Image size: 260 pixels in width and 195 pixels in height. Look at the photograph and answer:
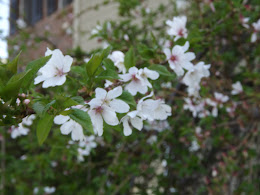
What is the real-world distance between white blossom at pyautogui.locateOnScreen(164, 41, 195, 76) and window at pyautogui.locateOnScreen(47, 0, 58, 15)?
6707 mm

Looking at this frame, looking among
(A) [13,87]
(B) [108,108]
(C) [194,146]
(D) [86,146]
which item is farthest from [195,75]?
(C) [194,146]

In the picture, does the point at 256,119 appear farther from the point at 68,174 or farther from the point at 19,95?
the point at 19,95

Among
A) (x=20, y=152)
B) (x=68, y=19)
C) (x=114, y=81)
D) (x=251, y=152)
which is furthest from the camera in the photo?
(x=68, y=19)

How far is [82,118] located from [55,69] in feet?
0.80

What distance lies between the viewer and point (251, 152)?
2357mm

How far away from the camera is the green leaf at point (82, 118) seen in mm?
712

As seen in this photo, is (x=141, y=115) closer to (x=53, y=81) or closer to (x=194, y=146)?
(x=53, y=81)

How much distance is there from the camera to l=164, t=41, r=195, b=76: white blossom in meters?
1.06

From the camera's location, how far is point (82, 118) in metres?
0.73

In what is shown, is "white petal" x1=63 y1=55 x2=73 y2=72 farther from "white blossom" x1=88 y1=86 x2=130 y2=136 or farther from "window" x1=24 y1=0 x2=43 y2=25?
"window" x1=24 y1=0 x2=43 y2=25

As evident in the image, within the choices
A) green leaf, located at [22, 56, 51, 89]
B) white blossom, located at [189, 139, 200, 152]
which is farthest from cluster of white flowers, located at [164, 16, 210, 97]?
white blossom, located at [189, 139, 200, 152]

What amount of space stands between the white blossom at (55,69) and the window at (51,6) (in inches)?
267

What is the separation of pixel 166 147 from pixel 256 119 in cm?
86

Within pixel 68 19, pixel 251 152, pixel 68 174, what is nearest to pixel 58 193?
pixel 68 174
